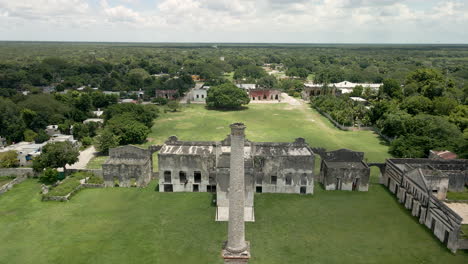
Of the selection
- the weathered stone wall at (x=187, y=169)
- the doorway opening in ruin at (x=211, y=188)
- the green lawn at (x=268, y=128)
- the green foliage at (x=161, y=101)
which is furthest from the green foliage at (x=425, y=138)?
the green foliage at (x=161, y=101)

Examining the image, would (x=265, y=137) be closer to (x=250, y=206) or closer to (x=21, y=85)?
(x=250, y=206)

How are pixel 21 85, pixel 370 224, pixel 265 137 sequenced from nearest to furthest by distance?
pixel 370 224, pixel 265 137, pixel 21 85

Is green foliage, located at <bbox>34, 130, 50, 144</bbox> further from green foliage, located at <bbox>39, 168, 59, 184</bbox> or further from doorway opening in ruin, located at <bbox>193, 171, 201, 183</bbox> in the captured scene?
doorway opening in ruin, located at <bbox>193, 171, 201, 183</bbox>

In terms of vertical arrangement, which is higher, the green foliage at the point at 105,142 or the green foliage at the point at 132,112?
the green foliage at the point at 132,112

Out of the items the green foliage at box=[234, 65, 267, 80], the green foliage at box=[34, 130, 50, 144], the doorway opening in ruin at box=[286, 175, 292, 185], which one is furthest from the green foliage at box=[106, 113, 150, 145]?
the green foliage at box=[234, 65, 267, 80]

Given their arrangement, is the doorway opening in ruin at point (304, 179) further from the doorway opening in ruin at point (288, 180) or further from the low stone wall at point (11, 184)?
the low stone wall at point (11, 184)

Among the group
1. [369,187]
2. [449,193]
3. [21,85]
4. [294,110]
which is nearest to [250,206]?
[369,187]
